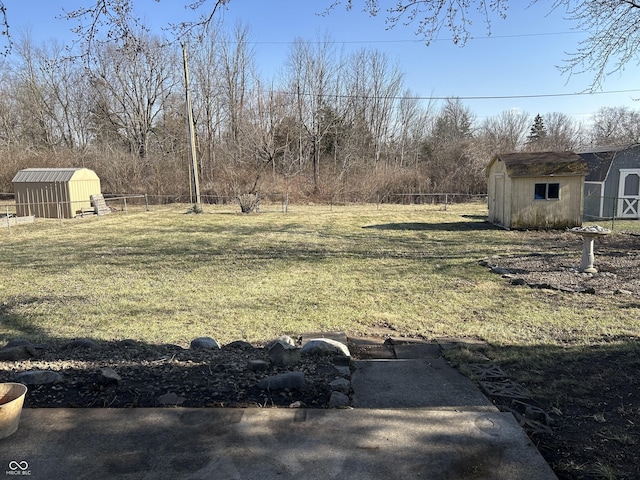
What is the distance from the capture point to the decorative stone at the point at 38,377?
3346 millimetres

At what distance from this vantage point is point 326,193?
34.2m

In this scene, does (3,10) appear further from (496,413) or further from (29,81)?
(29,81)

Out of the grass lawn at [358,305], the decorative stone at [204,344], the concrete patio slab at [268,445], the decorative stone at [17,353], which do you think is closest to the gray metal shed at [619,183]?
the grass lawn at [358,305]

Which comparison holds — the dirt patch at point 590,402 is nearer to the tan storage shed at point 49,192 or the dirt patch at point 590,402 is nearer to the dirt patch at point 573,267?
the dirt patch at point 573,267

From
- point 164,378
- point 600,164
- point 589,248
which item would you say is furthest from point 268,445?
point 600,164

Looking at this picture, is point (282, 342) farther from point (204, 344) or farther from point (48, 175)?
point (48, 175)

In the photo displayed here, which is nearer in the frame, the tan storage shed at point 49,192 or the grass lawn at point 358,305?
the grass lawn at point 358,305

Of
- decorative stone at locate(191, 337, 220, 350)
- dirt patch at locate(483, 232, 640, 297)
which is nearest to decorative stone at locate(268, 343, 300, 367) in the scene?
decorative stone at locate(191, 337, 220, 350)

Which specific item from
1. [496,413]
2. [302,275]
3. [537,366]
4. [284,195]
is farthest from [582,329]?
[284,195]

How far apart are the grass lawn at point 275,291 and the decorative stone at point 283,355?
5.85ft

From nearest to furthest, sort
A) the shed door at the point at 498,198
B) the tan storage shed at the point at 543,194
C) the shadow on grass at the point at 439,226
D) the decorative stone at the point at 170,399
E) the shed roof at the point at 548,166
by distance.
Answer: the decorative stone at the point at 170,399
the shed roof at the point at 548,166
the tan storage shed at the point at 543,194
the shadow on grass at the point at 439,226
the shed door at the point at 498,198

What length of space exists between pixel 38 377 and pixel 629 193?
989 inches

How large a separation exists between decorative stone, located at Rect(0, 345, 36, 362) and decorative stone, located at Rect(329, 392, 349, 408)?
290 centimetres

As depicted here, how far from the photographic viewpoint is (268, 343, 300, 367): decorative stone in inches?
153
